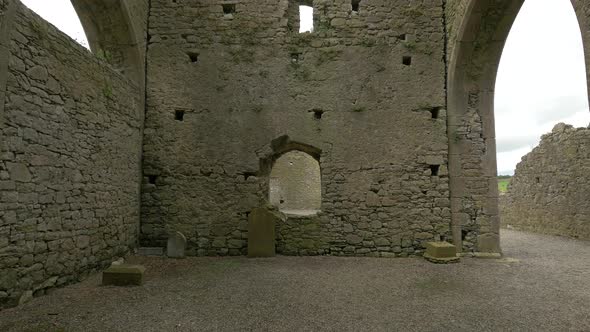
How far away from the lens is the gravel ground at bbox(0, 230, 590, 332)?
3.12m

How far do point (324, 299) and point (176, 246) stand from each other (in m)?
3.52

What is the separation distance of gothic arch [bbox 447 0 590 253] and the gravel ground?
873 mm

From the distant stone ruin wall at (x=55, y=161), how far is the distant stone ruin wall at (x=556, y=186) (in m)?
11.1

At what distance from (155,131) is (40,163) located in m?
2.81

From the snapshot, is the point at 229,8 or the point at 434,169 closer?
the point at 434,169

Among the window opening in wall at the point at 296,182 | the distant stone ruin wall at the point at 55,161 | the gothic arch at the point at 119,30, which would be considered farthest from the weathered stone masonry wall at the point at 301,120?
the window opening in wall at the point at 296,182

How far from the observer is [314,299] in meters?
3.82

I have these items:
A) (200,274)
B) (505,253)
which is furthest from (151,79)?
(505,253)

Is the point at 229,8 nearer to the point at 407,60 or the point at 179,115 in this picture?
the point at 179,115

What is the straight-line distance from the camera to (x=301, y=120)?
21.8 feet

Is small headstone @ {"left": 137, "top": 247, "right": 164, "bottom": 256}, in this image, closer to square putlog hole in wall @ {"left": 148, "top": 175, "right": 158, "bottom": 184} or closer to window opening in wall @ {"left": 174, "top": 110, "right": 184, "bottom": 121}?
square putlog hole in wall @ {"left": 148, "top": 175, "right": 158, "bottom": 184}

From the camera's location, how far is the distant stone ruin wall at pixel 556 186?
Answer: 28.1 ft

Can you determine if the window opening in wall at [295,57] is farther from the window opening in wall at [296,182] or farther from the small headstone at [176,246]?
the window opening in wall at [296,182]

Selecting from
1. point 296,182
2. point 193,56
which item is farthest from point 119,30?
point 296,182
